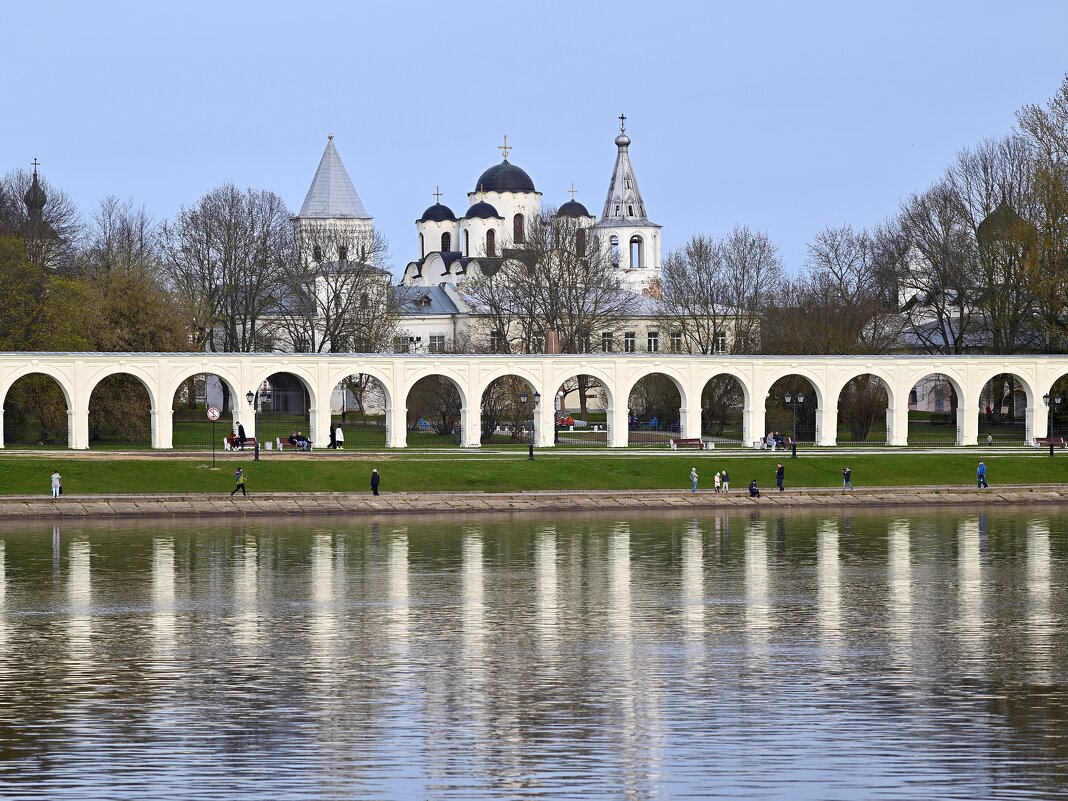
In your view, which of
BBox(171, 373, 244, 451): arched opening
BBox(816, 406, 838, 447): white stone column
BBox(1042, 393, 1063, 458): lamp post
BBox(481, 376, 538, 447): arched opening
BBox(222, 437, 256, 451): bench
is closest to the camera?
BBox(222, 437, 256, 451): bench

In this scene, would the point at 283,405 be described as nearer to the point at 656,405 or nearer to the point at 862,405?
the point at 656,405

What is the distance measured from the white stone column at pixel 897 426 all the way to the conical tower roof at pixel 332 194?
4503 cm

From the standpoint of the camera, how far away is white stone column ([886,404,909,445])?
198ft

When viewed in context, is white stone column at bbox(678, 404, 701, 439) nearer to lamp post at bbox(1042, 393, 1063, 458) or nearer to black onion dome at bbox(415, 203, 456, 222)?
lamp post at bbox(1042, 393, 1063, 458)

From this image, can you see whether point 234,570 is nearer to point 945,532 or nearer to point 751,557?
point 751,557

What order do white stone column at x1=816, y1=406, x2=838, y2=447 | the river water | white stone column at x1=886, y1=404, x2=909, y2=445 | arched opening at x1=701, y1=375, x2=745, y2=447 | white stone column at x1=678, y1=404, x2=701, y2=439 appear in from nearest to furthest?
the river water
white stone column at x1=678, y1=404, x2=701, y2=439
white stone column at x1=816, y1=406, x2=838, y2=447
white stone column at x1=886, y1=404, x2=909, y2=445
arched opening at x1=701, y1=375, x2=745, y2=447

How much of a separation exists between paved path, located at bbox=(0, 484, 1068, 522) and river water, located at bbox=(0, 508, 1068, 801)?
5.73 metres

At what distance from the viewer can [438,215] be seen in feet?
382

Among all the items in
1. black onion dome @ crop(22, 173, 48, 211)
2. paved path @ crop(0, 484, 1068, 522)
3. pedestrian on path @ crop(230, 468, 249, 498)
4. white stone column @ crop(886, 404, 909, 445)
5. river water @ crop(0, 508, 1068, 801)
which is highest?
black onion dome @ crop(22, 173, 48, 211)

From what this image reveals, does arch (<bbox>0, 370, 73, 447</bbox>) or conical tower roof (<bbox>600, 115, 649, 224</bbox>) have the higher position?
conical tower roof (<bbox>600, 115, 649, 224</bbox>)

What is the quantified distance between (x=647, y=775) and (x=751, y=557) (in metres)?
18.7

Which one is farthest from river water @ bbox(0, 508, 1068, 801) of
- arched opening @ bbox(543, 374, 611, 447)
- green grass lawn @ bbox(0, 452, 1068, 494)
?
arched opening @ bbox(543, 374, 611, 447)

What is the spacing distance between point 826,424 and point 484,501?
62.8 ft

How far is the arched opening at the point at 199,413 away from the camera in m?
57.7
